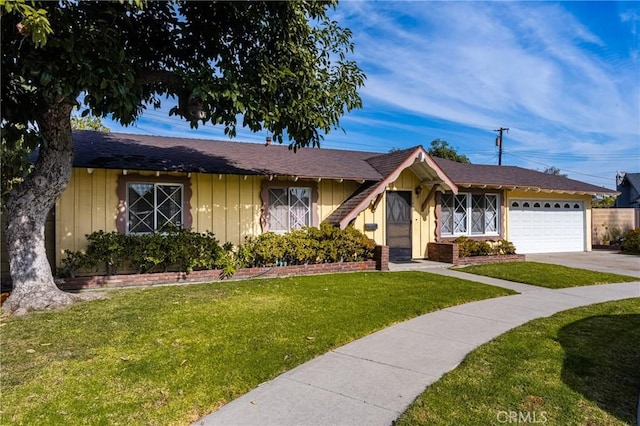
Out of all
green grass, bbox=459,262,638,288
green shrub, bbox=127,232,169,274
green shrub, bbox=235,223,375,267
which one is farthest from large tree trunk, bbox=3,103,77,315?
green grass, bbox=459,262,638,288

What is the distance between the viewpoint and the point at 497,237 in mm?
15891

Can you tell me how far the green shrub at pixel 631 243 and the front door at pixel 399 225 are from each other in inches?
416

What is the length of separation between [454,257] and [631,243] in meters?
10.0

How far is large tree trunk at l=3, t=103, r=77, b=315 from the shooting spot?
7227 mm

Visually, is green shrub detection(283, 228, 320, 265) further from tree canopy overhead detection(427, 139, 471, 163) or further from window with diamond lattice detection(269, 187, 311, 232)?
tree canopy overhead detection(427, 139, 471, 163)

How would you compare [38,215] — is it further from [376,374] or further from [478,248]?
[478,248]

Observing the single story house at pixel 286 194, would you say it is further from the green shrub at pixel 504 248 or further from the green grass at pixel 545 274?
the green grass at pixel 545 274

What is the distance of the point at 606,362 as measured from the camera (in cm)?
464

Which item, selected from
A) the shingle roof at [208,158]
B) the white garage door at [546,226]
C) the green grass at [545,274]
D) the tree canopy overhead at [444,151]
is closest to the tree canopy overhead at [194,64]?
the shingle roof at [208,158]

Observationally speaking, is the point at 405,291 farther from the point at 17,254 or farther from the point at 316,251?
the point at 17,254

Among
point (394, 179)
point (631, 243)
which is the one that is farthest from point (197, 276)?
point (631, 243)

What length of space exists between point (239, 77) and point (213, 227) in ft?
16.2

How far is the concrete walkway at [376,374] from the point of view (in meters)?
3.50

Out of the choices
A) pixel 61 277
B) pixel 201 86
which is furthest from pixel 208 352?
pixel 61 277
